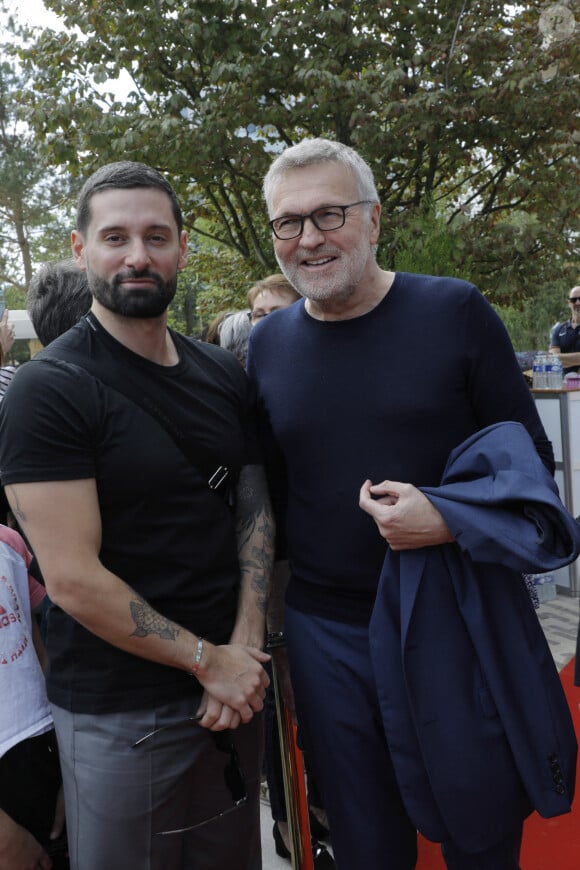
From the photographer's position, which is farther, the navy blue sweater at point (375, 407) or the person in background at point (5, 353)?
the person in background at point (5, 353)

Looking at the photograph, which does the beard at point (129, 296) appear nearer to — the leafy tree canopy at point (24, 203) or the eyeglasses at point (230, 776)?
the eyeglasses at point (230, 776)

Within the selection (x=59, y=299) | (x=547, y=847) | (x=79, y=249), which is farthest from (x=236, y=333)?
(x=547, y=847)

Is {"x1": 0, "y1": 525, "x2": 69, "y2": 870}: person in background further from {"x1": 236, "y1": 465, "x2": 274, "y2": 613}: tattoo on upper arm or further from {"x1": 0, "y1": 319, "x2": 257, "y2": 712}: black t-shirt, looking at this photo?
{"x1": 236, "y1": 465, "x2": 274, "y2": 613}: tattoo on upper arm

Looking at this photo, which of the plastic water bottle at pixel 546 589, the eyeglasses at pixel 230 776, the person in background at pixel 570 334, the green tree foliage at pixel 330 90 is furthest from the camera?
the person in background at pixel 570 334

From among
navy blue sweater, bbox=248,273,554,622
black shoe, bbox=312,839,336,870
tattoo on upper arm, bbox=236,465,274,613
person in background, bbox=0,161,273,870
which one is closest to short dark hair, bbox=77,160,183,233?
person in background, bbox=0,161,273,870

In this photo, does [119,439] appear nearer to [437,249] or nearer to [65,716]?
Answer: [65,716]

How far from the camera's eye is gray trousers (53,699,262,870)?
1568mm

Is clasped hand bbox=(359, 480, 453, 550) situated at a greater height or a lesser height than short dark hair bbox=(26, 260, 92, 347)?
lesser

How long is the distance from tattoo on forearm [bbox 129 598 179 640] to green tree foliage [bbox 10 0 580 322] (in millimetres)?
6694

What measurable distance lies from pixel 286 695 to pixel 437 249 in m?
5.97

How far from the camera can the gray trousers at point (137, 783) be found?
5.15ft

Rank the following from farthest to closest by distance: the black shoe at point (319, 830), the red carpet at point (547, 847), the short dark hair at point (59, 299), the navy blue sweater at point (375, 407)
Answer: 1. the black shoe at point (319, 830)
2. the red carpet at point (547, 847)
3. the short dark hair at point (59, 299)
4. the navy blue sweater at point (375, 407)

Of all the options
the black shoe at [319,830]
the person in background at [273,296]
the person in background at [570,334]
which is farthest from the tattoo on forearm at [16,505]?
the person in background at [570,334]

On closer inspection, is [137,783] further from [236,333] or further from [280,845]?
[236,333]
